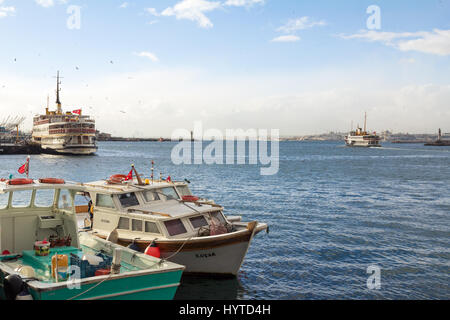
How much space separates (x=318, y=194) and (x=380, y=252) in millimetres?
21849

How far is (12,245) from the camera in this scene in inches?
503

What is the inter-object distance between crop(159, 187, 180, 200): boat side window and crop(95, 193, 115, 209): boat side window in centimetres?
238

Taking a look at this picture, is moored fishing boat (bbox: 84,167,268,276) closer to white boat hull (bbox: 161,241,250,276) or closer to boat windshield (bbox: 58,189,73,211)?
white boat hull (bbox: 161,241,250,276)

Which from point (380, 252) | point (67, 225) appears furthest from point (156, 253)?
point (380, 252)

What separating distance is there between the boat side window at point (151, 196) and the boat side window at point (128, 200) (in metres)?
0.52

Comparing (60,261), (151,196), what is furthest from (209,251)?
(60,261)

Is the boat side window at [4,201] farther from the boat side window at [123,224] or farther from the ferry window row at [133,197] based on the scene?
the boat side window at [123,224]

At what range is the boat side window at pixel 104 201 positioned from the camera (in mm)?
17672

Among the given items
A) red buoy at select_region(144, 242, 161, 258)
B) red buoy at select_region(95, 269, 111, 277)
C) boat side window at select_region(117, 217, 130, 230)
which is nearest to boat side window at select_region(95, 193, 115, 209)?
boat side window at select_region(117, 217, 130, 230)

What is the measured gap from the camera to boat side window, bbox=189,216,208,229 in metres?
16.6

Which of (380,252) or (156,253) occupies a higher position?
(156,253)

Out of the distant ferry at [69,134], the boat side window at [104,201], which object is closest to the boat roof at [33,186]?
the boat side window at [104,201]

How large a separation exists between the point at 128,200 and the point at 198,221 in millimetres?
3497
